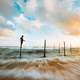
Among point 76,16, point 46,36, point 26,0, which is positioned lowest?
point 46,36

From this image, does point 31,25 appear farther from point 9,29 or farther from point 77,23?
point 77,23

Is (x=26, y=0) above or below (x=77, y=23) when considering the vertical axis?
above

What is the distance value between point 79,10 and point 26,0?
4.46 m

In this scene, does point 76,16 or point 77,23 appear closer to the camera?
point 76,16

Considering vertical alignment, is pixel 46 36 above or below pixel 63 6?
below

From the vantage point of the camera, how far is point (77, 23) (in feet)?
48.9

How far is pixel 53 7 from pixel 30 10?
7.06 ft

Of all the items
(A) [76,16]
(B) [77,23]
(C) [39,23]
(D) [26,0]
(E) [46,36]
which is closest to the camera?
(D) [26,0]

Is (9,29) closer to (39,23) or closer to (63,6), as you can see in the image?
(39,23)

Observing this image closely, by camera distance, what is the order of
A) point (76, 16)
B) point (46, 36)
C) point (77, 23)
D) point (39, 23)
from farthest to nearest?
point (46, 36) < point (39, 23) < point (77, 23) < point (76, 16)

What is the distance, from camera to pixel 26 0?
12.8m

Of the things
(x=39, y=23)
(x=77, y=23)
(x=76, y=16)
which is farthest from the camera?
(x=39, y=23)

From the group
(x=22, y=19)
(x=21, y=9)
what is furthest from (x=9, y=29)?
(x=21, y=9)

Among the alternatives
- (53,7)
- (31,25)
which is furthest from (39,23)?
(53,7)
